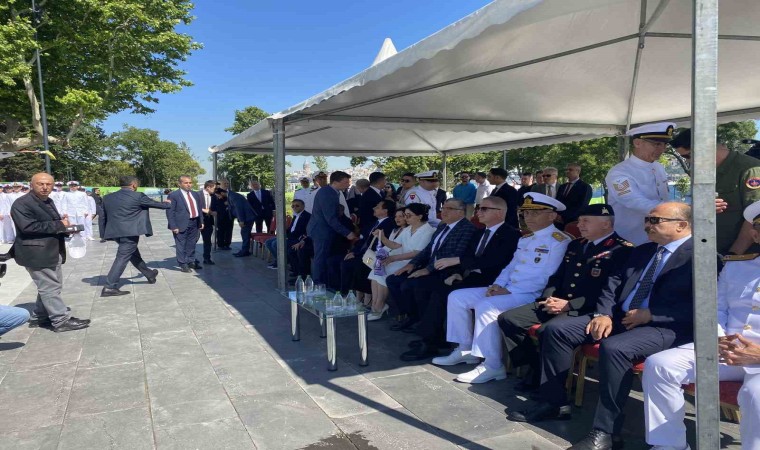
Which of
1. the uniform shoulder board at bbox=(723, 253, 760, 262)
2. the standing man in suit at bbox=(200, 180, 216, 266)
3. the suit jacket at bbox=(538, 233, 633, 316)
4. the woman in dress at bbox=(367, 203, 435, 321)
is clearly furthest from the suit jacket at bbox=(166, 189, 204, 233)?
the uniform shoulder board at bbox=(723, 253, 760, 262)

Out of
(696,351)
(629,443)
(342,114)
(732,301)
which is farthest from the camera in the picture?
(342,114)

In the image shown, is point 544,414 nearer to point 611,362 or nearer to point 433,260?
point 611,362

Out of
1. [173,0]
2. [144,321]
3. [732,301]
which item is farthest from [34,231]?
[173,0]

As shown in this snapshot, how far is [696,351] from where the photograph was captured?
6.23ft

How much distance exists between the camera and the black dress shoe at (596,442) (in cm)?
265

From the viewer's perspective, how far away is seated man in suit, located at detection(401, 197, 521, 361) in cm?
436

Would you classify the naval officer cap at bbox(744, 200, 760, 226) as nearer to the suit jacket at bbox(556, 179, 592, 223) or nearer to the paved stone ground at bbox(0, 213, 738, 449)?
the paved stone ground at bbox(0, 213, 738, 449)

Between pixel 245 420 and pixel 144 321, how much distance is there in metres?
3.14

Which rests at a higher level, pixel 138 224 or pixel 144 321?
pixel 138 224

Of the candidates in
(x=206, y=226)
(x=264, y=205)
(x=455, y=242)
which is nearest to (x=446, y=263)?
(x=455, y=242)

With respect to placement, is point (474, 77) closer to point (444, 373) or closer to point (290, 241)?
point (444, 373)

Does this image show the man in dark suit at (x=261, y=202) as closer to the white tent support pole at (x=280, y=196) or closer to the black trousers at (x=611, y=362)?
the white tent support pole at (x=280, y=196)

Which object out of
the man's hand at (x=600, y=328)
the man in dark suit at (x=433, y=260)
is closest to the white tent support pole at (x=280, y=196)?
the man in dark suit at (x=433, y=260)

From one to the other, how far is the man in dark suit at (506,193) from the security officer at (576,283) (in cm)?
321
